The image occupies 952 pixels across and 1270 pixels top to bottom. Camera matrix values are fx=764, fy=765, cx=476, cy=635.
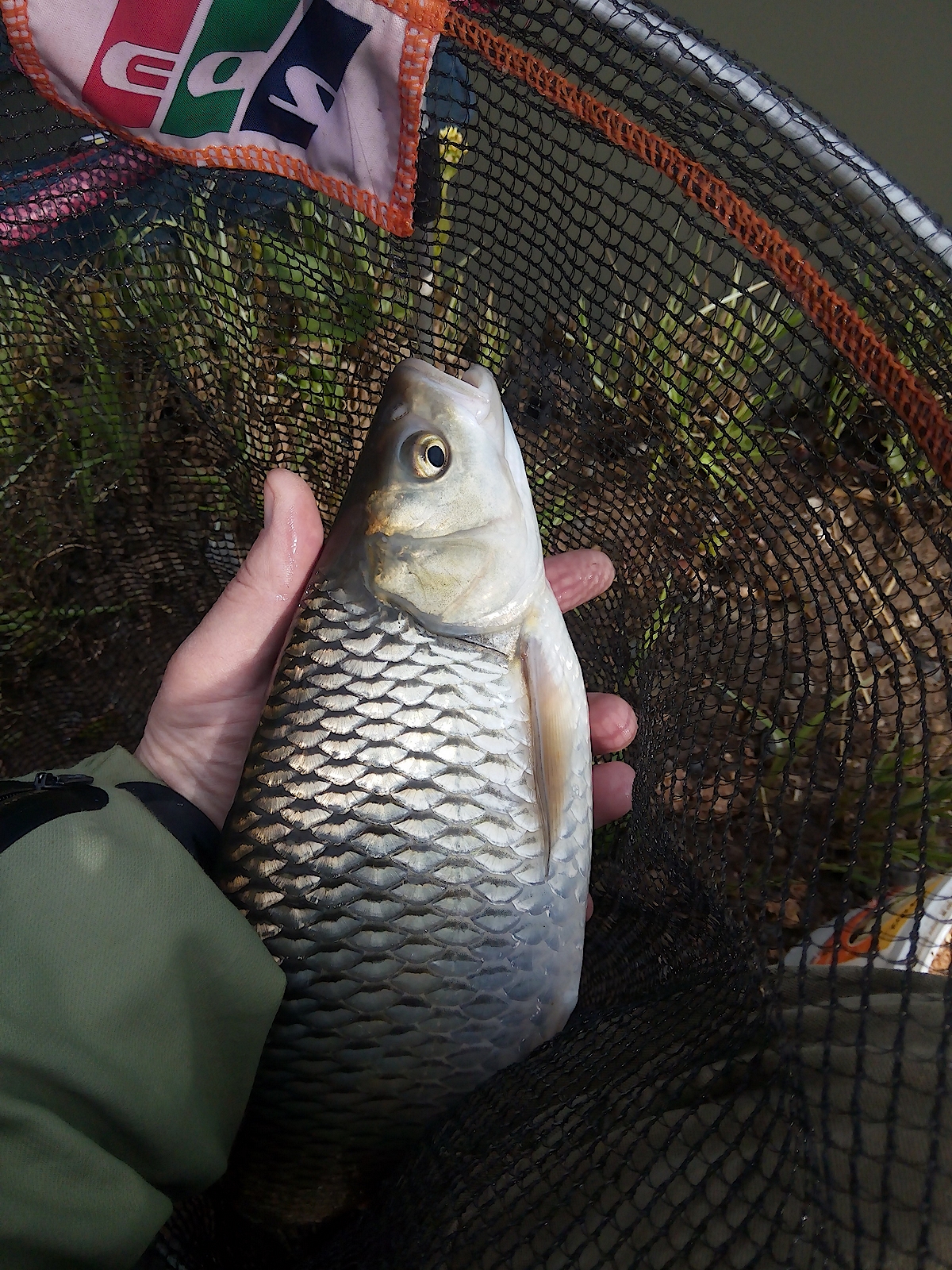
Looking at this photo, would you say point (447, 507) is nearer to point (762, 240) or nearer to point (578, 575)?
point (578, 575)

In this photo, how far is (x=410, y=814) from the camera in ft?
3.23

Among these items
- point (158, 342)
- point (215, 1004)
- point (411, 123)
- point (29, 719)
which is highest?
point (411, 123)

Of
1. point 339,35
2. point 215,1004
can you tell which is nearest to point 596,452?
point 339,35

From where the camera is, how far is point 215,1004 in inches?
32.5

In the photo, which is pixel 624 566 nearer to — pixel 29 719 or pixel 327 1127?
pixel 327 1127

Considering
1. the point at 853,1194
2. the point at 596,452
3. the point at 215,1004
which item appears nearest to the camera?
the point at 853,1194

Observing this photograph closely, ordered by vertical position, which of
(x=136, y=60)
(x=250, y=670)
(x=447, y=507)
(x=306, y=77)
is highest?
(x=306, y=77)

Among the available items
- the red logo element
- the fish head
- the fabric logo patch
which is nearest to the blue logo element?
the fabric logo patch

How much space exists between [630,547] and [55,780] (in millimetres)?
1014

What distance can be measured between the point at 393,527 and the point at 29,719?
119 centimetres

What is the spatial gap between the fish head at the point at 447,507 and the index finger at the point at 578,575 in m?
0.33

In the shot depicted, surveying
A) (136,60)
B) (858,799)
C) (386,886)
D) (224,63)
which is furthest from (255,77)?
(858,799)

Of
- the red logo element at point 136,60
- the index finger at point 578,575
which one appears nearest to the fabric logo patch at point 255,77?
the red logo element at point 136,60

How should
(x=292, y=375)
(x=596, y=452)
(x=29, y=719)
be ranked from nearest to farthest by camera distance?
(x=596, y=452) < (x=292, y=375) < (x=29, y=719)
